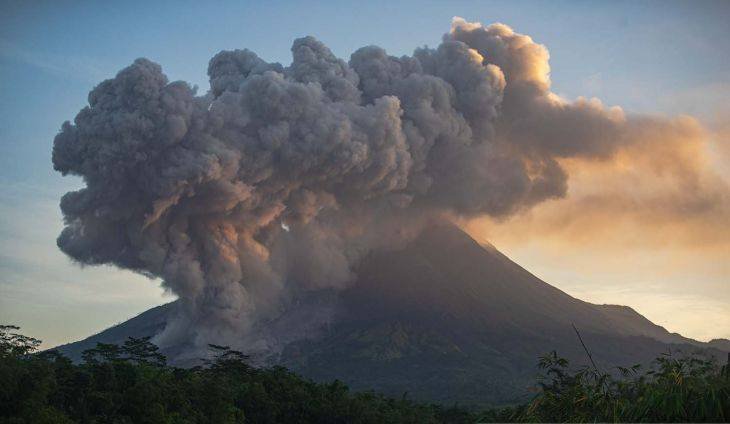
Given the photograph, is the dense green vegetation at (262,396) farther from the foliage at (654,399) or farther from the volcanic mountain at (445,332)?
the volcanic mountain at (445,332)

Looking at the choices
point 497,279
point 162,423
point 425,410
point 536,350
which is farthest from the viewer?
point 497,279

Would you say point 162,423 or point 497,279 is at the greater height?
point 497,279

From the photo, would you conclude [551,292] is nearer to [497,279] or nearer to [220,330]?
[497,279]

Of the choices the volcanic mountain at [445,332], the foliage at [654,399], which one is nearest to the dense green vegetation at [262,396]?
the foliage at [654,399]

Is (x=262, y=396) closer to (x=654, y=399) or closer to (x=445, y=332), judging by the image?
(x=654, y=399)

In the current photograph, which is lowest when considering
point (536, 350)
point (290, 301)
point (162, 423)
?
point (162, 423)

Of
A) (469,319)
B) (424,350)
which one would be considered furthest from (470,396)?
(469,319)

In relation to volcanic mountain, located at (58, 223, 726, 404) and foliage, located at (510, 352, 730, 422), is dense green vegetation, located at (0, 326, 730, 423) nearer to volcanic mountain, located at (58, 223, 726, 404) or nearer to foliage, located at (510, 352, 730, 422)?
foliage, located at (510, 352, 730, 422)
